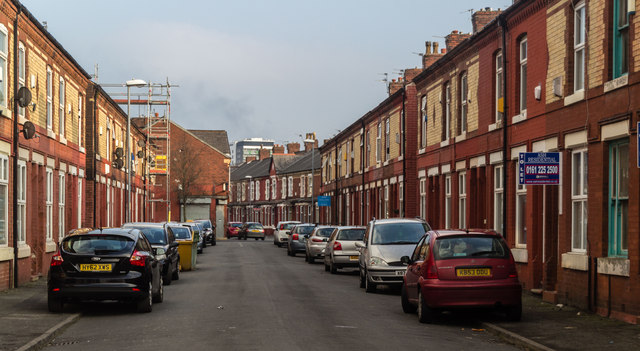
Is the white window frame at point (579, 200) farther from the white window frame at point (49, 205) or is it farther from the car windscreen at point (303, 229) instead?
the car windscreen at point (303, 229)

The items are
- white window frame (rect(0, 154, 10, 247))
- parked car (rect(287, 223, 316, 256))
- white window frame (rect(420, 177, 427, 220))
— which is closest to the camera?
white window frame (rect(0, 154, 10, 247))

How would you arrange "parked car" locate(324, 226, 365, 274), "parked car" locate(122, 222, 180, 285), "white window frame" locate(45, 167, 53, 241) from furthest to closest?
1. "parked car" locate(324, 226, 365, 274)
2. "white window frame" locate(45, 167, 53, 241)
3. "parked car" locate(122, 222, 180, 285)

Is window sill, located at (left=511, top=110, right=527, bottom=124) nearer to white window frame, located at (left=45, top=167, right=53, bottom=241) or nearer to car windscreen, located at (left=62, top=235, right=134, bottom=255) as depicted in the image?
car windscreen, located at (left=62, top=235, right=134, bottom=255)

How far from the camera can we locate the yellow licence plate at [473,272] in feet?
45.2

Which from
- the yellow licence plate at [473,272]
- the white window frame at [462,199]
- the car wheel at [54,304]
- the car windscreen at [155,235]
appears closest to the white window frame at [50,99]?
the car windscreen at [155,235]

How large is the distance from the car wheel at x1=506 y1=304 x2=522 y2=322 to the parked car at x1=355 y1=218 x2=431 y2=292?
19.9 feet

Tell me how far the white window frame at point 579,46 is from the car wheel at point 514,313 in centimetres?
535

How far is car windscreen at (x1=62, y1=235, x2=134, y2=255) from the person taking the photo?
15338 millimetres

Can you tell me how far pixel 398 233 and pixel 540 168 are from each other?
6.48m

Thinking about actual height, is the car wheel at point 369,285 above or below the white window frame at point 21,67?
below

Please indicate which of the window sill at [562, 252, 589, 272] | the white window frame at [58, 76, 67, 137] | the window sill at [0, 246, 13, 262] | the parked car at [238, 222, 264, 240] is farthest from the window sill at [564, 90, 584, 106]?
the parked car at [238, 222, 264, 240]

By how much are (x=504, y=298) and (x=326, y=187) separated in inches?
2079

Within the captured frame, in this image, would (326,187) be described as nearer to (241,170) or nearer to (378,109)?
(378,109)

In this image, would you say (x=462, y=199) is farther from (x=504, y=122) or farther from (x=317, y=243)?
(x=317, y=243)
